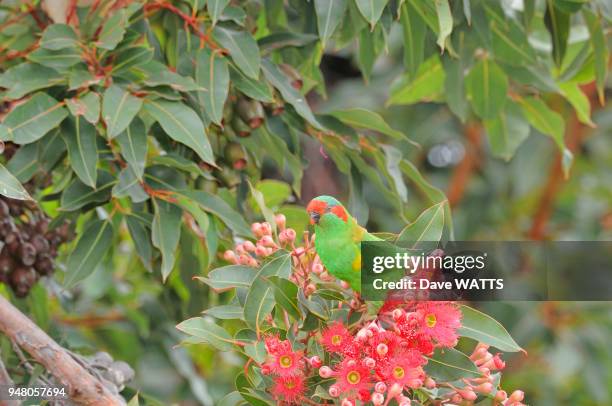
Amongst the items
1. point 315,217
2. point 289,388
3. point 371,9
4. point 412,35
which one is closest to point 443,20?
point 371,9

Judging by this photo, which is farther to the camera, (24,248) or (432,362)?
(24,248)

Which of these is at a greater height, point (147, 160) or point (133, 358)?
point (147, 160)

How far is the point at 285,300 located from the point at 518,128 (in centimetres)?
110

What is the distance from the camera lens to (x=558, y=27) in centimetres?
199

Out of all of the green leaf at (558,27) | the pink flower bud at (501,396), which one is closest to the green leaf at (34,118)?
the pink flower bud at (501,396)

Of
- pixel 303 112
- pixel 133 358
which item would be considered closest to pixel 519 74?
pixel 303 112

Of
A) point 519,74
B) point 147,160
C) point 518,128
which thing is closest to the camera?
point 147,160

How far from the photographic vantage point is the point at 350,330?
51.8 inches

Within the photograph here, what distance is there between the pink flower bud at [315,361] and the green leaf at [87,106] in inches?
21.7

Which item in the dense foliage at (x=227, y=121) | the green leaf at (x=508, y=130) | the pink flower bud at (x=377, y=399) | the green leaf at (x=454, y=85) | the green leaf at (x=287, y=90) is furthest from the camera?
the green leaf at (x=508, y=130)

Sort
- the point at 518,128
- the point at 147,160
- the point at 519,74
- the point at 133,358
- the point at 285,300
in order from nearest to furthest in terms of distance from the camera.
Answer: the point at 285,300 < the point at 147,160 < the point at 519,74 < the point at 518,128 < the point at 133,358

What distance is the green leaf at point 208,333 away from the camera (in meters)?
1.33

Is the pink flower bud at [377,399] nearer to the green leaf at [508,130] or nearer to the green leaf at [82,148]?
the green leaf at [82,148]

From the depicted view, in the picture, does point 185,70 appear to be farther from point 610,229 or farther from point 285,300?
point 610,229
